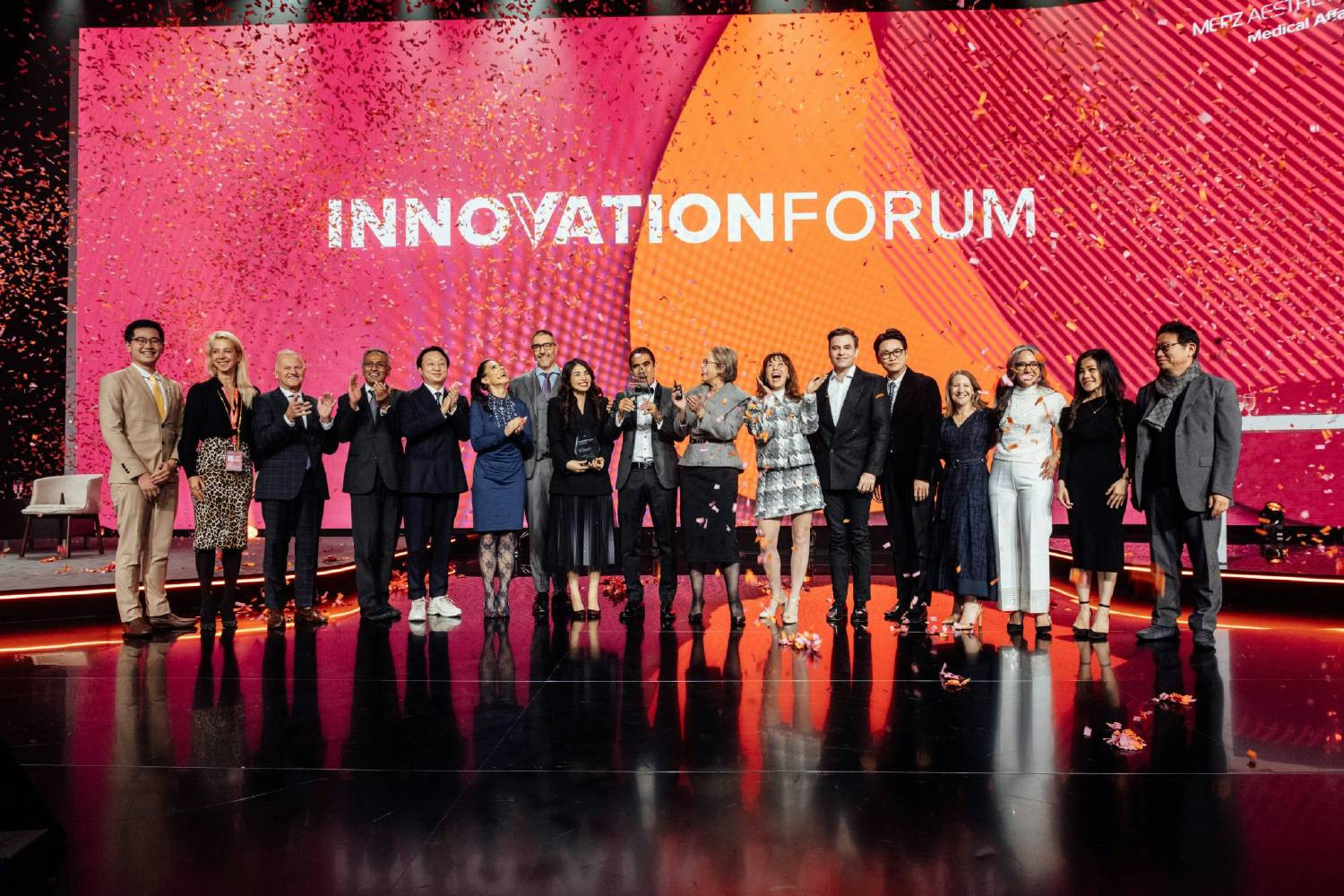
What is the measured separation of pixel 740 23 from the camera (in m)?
7.55

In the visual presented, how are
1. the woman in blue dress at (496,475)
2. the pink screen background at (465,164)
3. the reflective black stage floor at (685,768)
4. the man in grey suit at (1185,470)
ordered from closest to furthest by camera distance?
the reflective black stage floor at (685,768) < the man in grey suit at (1185,470) < the woman in blue dress at (496,475) < the pink screen background at (465,164)

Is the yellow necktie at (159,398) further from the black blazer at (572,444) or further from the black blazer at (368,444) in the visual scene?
the black blazer at (572,444)

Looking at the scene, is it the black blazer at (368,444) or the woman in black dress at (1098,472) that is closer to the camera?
the woman in black dress at (1098,472)

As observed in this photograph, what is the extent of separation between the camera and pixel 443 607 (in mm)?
4754

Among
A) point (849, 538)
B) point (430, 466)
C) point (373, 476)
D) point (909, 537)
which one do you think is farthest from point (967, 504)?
point (373, 476)

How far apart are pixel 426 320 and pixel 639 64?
9.14ft

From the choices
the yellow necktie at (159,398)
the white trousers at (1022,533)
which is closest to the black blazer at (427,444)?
the yellow necktie at (159,398)

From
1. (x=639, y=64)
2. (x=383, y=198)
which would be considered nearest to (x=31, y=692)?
(x=383, y=198)

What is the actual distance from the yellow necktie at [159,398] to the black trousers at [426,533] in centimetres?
118

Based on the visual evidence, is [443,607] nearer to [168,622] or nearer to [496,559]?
[496,559]

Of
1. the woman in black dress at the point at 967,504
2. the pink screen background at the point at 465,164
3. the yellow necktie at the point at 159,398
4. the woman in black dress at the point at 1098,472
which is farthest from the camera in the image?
the pink screen background at the point at 465,164

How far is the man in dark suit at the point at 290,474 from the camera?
4.38 m

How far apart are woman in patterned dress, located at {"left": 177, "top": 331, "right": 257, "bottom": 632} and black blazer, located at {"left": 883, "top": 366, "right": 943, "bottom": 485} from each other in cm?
314

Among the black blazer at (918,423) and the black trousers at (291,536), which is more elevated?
the black blazer at (918,423)
